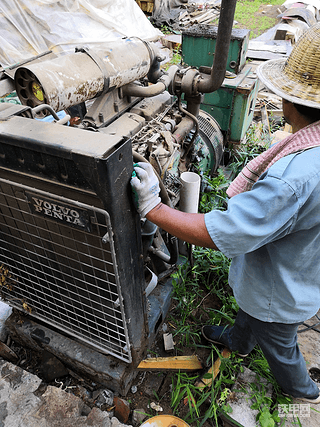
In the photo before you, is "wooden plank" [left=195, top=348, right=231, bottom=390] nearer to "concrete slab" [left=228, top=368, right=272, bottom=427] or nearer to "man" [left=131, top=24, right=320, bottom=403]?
"concrete slab" [left=228, top=368, right=272, bottom=427]

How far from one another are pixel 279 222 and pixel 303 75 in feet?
2.29

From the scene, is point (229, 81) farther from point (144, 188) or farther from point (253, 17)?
point (253, 17)

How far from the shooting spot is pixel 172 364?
2.27m

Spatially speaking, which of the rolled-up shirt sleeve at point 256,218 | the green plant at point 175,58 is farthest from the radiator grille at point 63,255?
the green plant at point 175,58

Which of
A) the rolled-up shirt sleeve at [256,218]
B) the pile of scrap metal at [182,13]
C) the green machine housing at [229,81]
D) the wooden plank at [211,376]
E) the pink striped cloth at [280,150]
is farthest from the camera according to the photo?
the pile of scrap metal at [182,13]

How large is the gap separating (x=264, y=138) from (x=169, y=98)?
2554mm

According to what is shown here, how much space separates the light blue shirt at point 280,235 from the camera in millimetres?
1266

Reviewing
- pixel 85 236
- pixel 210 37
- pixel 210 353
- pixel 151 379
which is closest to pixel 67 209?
pixel 85 236

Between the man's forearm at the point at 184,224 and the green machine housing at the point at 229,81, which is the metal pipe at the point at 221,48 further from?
the man's forearm at the point at 184,224

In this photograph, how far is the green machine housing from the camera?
4.08 metres

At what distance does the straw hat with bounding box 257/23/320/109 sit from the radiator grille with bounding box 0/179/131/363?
3.27ft

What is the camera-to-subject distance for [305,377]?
200 centimetres

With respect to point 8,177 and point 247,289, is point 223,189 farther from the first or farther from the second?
point 8,177

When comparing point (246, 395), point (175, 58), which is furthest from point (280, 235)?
point (175, 58)
